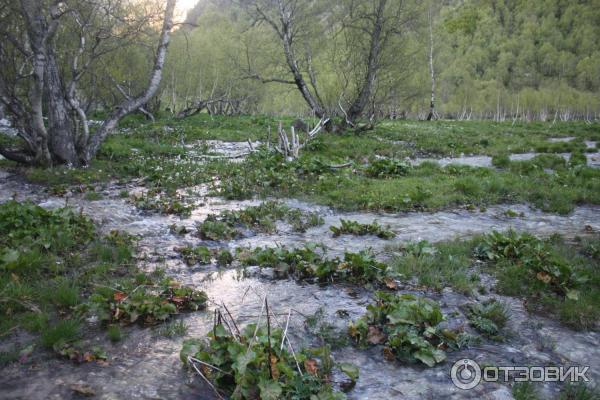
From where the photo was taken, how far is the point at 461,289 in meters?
5.83

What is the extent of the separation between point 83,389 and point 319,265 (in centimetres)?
342

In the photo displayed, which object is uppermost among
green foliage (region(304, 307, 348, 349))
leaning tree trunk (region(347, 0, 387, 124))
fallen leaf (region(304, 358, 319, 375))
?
leaning tree trunk (region(347, 0, 387, 124))

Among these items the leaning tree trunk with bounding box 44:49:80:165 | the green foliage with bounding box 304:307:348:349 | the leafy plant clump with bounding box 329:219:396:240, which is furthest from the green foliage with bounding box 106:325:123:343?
the leaning tree trunk with bounding box 44:49:80:165

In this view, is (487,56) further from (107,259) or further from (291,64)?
(107,259)

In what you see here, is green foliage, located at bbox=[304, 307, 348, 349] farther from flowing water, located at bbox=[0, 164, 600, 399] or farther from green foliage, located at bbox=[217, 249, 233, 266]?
green foliage, located at bbox=[217, 249, 233, 266]

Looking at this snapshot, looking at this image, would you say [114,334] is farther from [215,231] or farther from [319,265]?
[215,231]

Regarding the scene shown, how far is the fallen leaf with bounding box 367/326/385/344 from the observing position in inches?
177

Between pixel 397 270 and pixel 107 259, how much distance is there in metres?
4.61

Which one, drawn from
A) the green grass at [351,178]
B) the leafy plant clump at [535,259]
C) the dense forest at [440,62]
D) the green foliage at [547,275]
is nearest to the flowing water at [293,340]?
the green foliage at [547,275]

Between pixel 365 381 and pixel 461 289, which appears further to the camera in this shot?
pixel 461 289

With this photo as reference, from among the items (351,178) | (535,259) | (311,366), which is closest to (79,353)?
(311,366)

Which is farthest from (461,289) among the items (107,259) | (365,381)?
(107,259)

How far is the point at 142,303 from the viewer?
4.93 meters

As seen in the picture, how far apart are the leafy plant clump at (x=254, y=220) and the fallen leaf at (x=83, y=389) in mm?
4434
